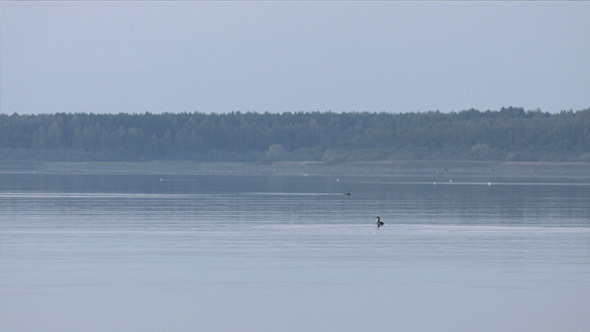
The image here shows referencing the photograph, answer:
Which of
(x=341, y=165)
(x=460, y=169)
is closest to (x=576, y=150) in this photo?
(x=460, y=169)

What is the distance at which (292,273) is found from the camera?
2314 centimetres

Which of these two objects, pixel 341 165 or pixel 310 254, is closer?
pixel 310 254

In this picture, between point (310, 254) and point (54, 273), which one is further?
point (310, 254)

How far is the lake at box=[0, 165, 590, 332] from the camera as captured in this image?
17672 millimetres

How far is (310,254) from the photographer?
89.0ft

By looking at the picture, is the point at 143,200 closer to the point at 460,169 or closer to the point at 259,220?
the point at 259,220

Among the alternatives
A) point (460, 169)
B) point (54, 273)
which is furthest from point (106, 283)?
point (460, 169)

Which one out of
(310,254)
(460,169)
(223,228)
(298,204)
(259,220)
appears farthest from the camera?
(460,169)

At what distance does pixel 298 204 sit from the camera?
2101 inches

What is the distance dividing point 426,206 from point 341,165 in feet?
477

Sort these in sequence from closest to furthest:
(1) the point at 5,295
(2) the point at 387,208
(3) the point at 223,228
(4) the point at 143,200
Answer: (1) the point at 5,295
(3) the point at 223,228
(2) the point at 387,208
(4) the point at 143,200

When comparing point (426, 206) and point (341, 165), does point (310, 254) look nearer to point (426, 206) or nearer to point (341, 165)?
point (426, 206)

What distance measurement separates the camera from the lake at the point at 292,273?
17.7 m

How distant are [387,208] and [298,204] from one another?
5.54m
